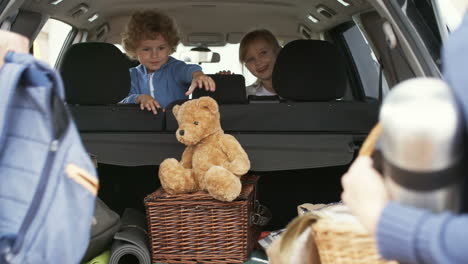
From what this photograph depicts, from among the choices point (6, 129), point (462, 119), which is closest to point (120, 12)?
point (6, 129)

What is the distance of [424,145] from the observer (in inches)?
28.8

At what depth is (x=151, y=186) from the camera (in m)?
2.57

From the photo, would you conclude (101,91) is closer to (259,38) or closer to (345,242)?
(259,38)

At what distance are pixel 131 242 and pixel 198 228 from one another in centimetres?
25

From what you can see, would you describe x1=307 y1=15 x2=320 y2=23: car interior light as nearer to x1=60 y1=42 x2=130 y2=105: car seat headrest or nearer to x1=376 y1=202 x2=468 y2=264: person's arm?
x1=60 y1=42 x2=130 y2=105: car seat headrest

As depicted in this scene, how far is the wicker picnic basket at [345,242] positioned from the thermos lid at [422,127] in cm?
34

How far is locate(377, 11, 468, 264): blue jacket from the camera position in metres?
0.76

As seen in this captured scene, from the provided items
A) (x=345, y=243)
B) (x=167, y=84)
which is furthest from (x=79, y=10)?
(x=345, y=243)

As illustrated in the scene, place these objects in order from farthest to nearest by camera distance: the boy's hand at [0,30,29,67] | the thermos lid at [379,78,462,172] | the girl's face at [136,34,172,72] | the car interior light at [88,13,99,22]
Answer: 1. the car interior light at [88,13,99,22]
2. the girl's face at [136,34,172,72]
3. the boy's hand at [0,30,29,67]
4. the thermos lid at [379,78,462,172]

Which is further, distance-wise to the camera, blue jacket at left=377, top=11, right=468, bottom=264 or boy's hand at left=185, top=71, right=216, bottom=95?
boy's hand at left=185, top=71, right=216, bottom=95

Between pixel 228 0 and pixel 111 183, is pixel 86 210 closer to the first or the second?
pixel 111 183

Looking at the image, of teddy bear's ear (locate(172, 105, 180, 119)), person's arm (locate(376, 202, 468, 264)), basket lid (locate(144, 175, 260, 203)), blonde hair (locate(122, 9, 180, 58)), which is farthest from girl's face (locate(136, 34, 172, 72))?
person's arm (locate(376, 202, 468, 264))

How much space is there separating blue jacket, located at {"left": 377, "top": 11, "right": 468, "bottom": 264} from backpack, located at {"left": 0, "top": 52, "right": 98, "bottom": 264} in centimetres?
55

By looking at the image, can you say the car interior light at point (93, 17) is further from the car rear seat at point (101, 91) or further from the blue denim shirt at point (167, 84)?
the car rear seat at point (101, 91)
